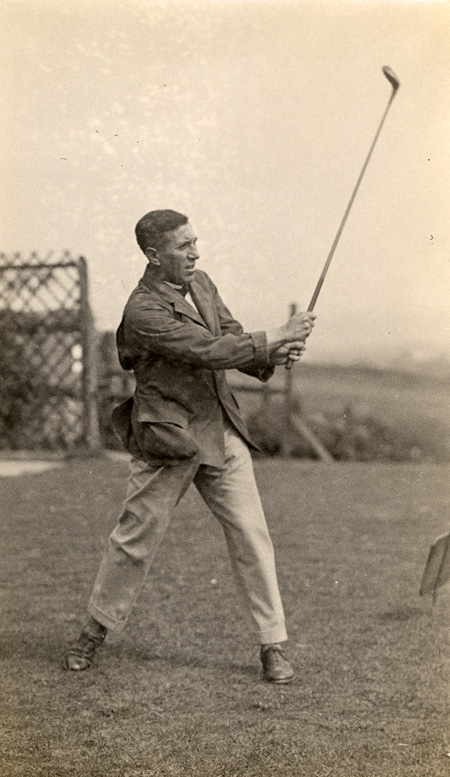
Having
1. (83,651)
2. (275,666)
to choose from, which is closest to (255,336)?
(275,666)

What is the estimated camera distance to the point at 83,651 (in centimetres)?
346

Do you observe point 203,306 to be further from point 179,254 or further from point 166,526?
point 166,526

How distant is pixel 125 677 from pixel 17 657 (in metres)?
0.48

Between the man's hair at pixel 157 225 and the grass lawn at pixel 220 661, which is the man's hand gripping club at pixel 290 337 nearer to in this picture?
the man's hair at pixel 157 225

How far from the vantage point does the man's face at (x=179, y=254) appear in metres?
3.30

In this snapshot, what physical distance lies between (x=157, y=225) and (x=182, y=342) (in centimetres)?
45

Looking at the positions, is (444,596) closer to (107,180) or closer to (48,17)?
(107,180)

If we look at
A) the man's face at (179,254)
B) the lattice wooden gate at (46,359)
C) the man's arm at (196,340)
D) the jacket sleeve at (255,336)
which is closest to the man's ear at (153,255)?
the man's face at (179,254)

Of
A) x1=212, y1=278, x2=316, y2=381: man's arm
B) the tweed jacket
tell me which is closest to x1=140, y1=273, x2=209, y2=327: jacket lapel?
the tweed jacket

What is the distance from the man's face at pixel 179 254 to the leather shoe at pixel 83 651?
55.8 inches

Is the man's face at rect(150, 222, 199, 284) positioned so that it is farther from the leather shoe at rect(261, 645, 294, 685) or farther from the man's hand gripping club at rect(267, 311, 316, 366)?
the leather shoe at rect(261, 645, 294, 685)

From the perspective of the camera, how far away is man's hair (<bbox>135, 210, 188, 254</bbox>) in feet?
10.8

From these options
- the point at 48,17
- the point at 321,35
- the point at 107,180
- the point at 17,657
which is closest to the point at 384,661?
the point at 17,657

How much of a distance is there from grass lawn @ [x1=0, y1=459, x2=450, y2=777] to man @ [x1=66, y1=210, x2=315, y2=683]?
224 millimetres
